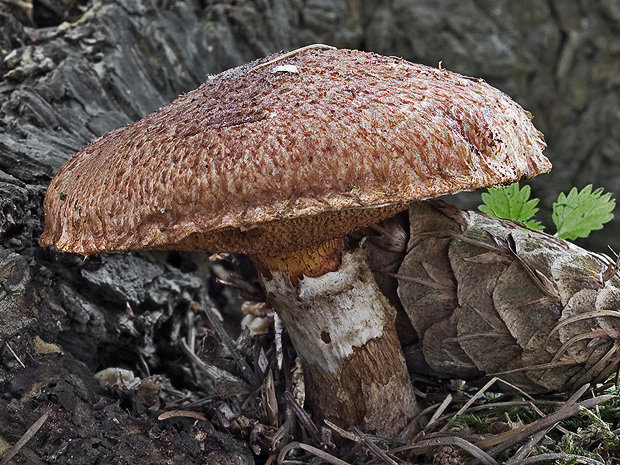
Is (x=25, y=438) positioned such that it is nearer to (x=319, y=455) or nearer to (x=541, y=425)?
(x=319, y=455)

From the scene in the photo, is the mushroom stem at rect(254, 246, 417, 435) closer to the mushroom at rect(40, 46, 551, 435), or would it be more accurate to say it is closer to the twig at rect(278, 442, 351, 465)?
the mushroom at rect(40, 46, 551, 435)

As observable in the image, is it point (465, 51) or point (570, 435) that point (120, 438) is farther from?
point (465, 51)

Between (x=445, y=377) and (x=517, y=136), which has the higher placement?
(x=517, y=136)

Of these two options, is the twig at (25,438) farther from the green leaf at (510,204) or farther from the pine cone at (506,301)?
the green leaf at (510,204)

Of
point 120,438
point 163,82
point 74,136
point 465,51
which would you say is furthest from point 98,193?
point 465,51

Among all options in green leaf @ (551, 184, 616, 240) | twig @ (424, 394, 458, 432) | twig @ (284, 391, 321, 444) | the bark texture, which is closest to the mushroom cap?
the bark texture

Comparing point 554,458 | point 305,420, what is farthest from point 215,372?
point 554,458

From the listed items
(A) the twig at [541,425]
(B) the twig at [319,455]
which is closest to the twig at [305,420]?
(B) the twig at [319,455]
